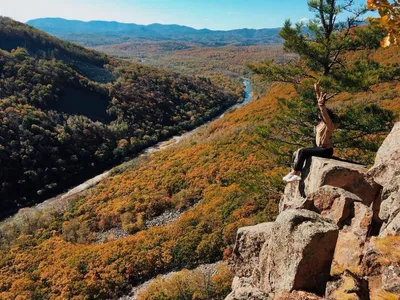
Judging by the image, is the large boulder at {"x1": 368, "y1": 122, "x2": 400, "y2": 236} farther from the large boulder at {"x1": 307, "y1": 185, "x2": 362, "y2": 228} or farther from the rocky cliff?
the large boulder at {"x1": 307, "y1": 185, "x2": 362, "y2": 228}

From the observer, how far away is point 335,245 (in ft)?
20.9

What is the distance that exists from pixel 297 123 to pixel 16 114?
198 feet

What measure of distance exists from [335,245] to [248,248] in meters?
2.52

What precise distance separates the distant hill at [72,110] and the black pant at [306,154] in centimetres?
4756

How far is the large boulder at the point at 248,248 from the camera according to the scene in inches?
321

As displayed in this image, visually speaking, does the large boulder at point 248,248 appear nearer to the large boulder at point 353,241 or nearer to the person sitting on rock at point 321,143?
the large boulder at point 353,241

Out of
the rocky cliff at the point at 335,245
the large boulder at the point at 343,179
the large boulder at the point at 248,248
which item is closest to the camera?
the rocky cliff at the point at 335,245

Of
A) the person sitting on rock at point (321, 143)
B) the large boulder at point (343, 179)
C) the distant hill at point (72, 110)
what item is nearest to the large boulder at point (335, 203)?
the large boulder at point (343, 179)

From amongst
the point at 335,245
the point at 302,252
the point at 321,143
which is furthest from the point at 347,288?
the point at 321,143

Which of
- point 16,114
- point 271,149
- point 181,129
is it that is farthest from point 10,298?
point 181,129

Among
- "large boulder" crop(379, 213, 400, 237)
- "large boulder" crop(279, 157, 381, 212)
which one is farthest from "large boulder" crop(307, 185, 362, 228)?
"large boulder" crop(379, 213, 400, 237)

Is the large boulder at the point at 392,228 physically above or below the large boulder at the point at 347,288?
above

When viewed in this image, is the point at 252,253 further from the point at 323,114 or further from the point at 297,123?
the point at 297,123

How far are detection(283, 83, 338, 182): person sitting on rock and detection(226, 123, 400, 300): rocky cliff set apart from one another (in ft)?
4.08
